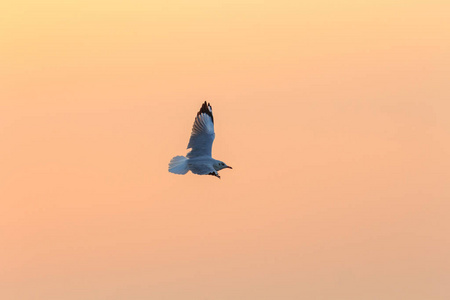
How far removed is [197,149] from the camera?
4772 cm

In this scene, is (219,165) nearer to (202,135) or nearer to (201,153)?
(201,153)

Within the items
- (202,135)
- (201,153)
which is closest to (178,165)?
(201,153)

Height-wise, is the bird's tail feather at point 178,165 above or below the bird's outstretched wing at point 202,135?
below

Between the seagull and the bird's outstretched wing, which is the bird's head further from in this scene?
the bird's outstretched wing

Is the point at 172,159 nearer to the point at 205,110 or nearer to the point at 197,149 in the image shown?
the point at 197,149

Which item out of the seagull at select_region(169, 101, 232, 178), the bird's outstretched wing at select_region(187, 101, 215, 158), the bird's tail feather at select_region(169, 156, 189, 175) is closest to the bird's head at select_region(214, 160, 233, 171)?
the seagull at select_region(169, 101, 232, 178)

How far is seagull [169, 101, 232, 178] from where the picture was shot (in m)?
44.2

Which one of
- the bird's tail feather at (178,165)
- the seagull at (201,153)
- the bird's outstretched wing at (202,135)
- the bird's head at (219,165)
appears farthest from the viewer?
the bird's outstretched wing at (202,135)

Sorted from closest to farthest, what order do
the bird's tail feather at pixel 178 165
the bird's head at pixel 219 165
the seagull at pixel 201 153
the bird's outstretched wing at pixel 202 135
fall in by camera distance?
1. the seagull at pixel 201 153
2. the bird's tail feather at pixel 178 165
3. the bird's head at pixel 219 165
4. the bird's outstretched wing at pixel 202 135

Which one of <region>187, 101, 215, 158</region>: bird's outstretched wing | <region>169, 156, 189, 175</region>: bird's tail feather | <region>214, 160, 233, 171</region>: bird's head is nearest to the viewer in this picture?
<region>169, 156, 189, 175</region>: bird's tail feather

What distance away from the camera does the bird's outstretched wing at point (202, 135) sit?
1875 inches

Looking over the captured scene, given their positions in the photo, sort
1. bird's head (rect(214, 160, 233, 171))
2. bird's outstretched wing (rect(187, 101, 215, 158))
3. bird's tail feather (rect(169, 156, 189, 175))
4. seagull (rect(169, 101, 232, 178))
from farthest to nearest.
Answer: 1. bird's outstretched wing (rect(187, 101, 215, 158))
2. bird's head (rect(214, 160, 233, 171))
3. bird's tail feather (rect(169, 156, 189, 175))
4. seagull (rect(169, 101, 232, 178))

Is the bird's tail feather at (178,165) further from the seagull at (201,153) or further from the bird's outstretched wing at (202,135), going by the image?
the bird's outstretched wing at (202,135)

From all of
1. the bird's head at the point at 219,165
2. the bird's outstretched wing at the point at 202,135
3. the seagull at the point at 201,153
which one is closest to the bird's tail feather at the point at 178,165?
the seagull at the point at 201,153
